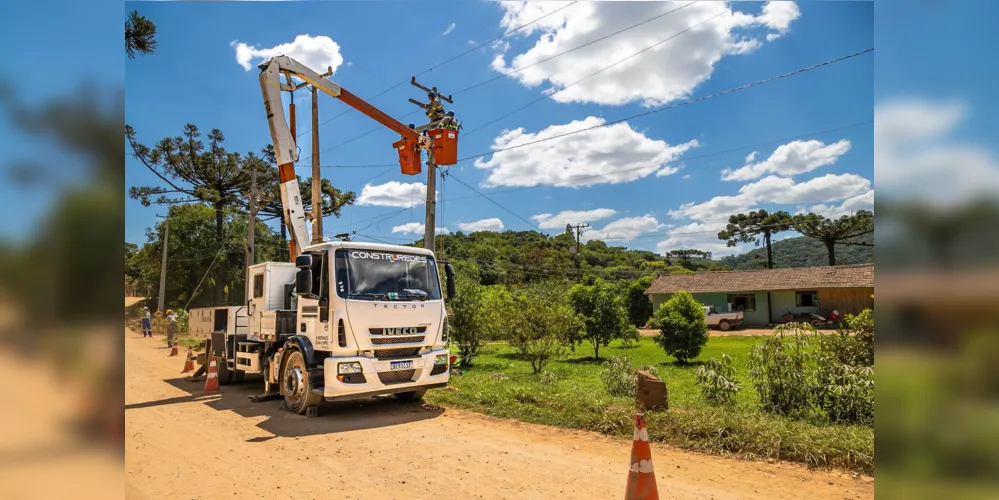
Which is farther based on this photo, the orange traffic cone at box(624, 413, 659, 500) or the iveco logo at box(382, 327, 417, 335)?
the iveco logo at box(382, 327, 417, 335)

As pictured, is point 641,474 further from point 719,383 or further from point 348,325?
point 348,325

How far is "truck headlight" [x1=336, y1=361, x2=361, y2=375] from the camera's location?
8.25m

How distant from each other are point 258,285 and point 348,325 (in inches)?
150

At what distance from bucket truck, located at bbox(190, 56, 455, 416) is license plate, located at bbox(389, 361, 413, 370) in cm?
2

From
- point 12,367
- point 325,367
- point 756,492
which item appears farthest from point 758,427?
point 12,367

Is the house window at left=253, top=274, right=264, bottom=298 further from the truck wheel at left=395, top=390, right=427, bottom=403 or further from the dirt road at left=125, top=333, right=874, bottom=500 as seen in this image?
the truck wheel at left=395, top=390, right=427, bottom=403

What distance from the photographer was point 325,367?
834 centimetres

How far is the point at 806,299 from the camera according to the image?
34906 millimetres

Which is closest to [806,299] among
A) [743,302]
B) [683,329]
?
[743,302]

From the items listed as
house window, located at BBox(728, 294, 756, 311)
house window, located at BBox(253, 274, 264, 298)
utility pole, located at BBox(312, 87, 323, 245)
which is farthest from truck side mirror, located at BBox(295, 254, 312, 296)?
house window, located at BBox(728, 294, 756, 311)

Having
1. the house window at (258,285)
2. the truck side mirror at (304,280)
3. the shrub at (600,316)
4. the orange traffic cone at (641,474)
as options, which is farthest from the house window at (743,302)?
the orange traffic cone at (641,474)

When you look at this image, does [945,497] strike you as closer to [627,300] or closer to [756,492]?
[756,492]

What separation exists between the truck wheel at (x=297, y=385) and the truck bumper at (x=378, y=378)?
41 cm

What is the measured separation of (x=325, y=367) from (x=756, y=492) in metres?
6.14
